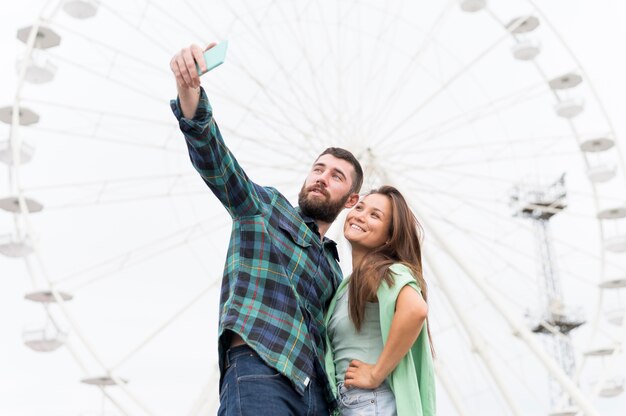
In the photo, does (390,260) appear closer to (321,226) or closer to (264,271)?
(321,226)

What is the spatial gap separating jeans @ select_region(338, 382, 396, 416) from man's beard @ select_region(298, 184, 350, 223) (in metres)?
0.73

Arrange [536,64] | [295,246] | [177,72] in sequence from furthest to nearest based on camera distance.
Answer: [536,64]
[295,246]
[177,72]

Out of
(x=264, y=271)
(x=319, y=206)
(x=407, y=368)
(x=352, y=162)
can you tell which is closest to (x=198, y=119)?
(x=264, y=271)

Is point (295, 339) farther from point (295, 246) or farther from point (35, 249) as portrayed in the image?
point (35, 249)

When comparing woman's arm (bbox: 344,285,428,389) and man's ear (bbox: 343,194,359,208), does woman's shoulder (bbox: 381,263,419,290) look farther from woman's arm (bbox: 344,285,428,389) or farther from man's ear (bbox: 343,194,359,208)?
man's ear (bbox: 343,194,359,208)

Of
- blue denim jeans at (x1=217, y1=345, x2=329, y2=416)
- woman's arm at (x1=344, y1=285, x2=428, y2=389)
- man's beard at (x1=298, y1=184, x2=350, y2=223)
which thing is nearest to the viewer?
blue denim jeans at (x1=217, y1=345, x2=329, y2=416)

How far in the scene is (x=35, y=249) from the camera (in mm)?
13766

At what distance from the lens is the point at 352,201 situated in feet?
12.9

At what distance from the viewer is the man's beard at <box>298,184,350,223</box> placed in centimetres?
368

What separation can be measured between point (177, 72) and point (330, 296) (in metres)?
1.17

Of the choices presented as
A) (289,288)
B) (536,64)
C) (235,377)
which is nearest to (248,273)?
(289,288)

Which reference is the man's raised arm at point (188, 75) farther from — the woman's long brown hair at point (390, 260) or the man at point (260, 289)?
the woman's long brown hair at point (390, 260)

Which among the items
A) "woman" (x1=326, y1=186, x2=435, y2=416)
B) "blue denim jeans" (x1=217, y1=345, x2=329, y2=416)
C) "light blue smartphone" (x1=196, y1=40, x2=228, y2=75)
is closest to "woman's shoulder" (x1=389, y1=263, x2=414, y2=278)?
"woman" (x1=326, y1=186, x2=435, y2=416)

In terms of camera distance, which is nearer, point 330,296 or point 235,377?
point 235,377
